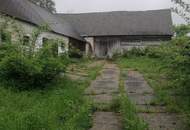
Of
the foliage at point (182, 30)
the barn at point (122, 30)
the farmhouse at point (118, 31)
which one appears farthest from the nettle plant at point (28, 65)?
the barn at point (122, 30)

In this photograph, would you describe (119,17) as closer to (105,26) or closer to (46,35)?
(105,26)

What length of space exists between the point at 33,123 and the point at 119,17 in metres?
28.6

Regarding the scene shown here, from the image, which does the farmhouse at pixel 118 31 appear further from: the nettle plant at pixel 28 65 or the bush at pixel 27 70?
the bush at pixel 27 70

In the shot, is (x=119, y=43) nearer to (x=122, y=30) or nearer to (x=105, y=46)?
(x=122, y=30)

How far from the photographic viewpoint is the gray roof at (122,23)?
29.9m

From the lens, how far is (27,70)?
816cm

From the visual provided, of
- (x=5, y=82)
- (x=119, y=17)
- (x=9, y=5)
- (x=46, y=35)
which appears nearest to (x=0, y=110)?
(x=5, y=82)

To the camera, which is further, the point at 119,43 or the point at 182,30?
the point at 119,43

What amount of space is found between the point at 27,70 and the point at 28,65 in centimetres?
13

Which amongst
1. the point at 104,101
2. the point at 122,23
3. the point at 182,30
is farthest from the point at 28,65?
the point at 122,23

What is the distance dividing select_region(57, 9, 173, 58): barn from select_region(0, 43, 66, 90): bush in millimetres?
20604

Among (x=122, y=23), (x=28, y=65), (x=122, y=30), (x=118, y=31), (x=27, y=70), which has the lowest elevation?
(x=27, y=70)

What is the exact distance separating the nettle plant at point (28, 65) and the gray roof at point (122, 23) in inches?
827

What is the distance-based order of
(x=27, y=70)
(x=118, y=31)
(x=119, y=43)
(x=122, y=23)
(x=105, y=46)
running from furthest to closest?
(x=122, y=23), (x=105, y=46), (x=118, y=31), (x=119, y=43), (x=27, y=70)
